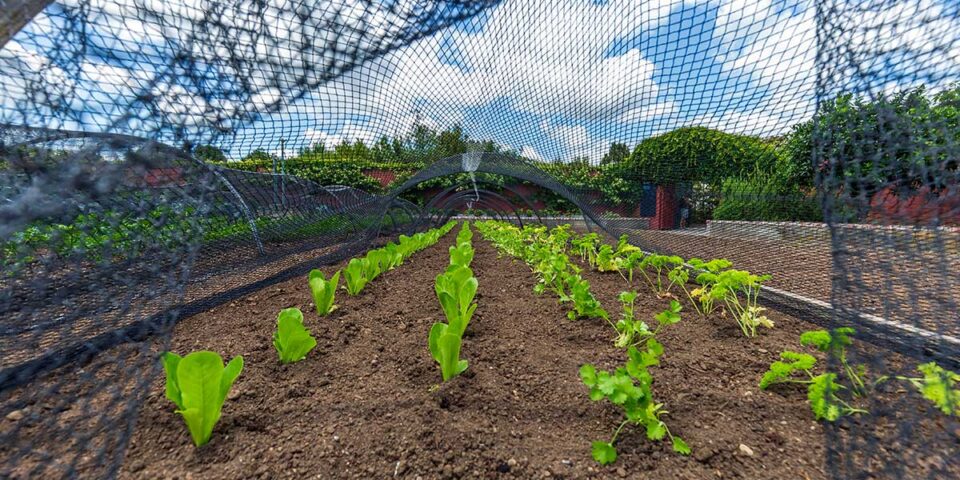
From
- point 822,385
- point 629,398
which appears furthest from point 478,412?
point 822,385

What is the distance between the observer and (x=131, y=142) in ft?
4.42

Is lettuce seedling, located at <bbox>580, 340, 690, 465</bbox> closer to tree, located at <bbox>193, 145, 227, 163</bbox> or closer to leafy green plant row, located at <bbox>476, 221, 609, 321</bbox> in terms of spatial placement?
leafy green plant row, located at <bbox>476, 221, 609, 321</bbox>

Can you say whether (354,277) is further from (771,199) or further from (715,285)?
(771,199)

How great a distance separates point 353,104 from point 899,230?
3048 mm

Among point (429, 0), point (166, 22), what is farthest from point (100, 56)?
point (429, 0)

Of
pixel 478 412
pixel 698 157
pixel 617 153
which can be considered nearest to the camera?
pixel 478 412

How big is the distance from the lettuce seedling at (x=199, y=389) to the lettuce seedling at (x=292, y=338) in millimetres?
382

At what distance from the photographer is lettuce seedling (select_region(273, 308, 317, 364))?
1.48 m

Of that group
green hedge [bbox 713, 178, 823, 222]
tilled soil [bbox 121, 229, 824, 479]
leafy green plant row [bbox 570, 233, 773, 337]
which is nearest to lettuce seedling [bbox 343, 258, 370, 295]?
tilled soil [bbox 121, 229, 824, 479]

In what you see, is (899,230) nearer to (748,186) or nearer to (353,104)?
(748,186)

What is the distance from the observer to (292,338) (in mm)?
1503

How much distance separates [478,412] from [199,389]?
30.3 inches

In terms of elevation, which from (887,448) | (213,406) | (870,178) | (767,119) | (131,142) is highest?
(767,119)

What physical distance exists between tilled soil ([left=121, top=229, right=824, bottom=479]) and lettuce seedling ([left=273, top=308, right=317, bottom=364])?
6cm
